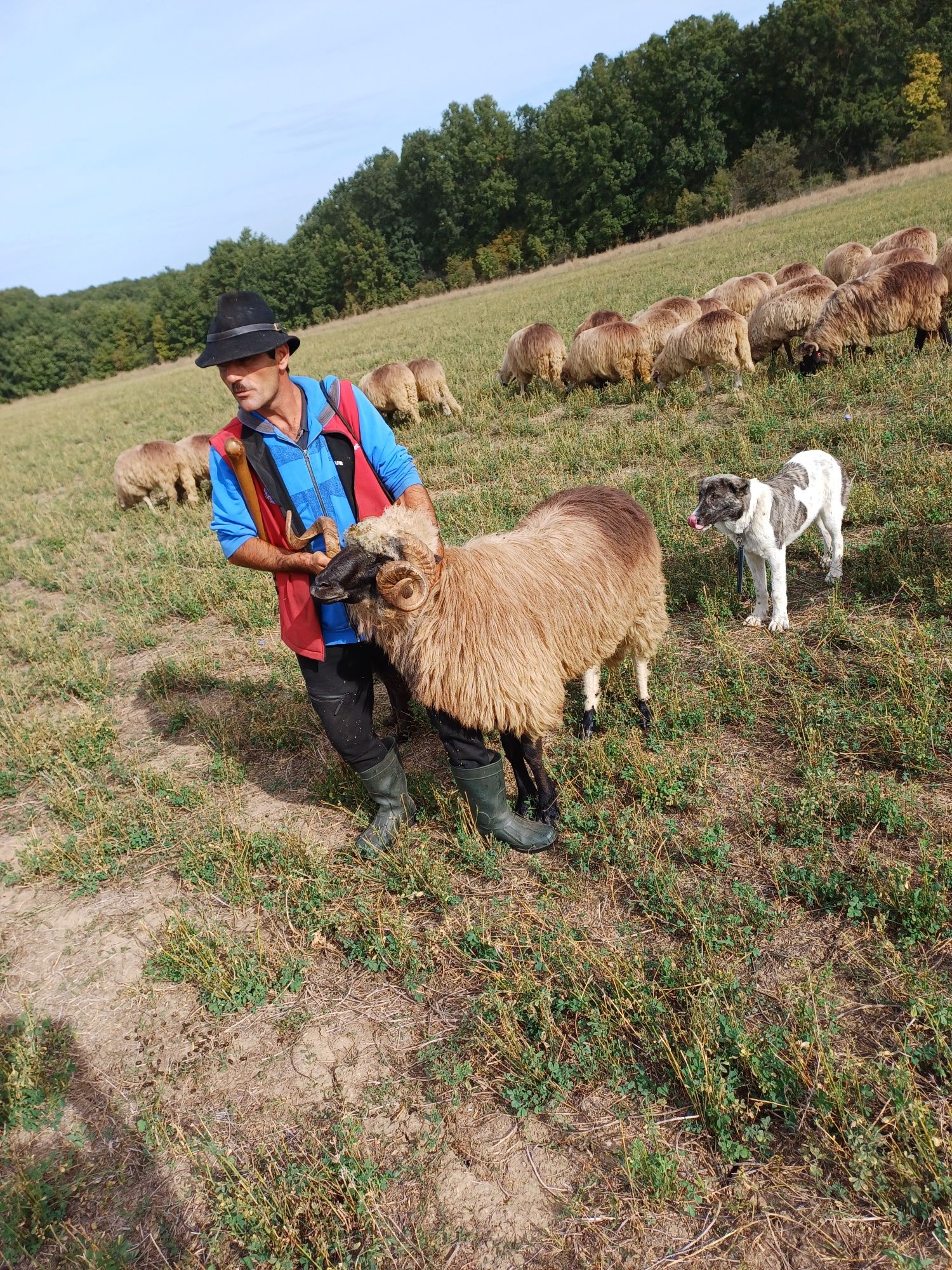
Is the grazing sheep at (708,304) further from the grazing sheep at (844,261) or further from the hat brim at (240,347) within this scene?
the hat brim at (240,347)

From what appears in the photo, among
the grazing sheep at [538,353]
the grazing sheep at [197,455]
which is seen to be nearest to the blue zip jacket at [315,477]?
the grazing sheep at [197,455]

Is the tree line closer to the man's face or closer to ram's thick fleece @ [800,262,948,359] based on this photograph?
ram's thick fleece @ [800,262,948,359]

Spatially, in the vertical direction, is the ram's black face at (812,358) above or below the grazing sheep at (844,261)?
below

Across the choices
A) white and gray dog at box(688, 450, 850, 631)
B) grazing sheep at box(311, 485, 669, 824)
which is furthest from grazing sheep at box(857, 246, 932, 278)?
grazing sheep at box(311, 485, 669, 824)

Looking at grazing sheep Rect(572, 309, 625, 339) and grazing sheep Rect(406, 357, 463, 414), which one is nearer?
grazing sheep Rect(406, 357, 463, 414)

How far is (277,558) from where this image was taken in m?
3.47

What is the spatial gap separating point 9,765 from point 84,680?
4.19 ft

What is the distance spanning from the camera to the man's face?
3.15 meters

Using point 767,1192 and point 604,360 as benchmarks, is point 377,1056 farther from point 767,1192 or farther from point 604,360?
point 604,360

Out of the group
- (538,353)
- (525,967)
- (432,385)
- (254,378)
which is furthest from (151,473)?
(525,967)

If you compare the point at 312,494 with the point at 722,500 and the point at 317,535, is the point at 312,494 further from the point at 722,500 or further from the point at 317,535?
the point at 722,500

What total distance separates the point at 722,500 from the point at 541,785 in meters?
2.56

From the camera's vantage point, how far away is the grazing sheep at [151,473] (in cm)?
1278

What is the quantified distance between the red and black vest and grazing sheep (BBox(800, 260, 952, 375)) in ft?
32.9
